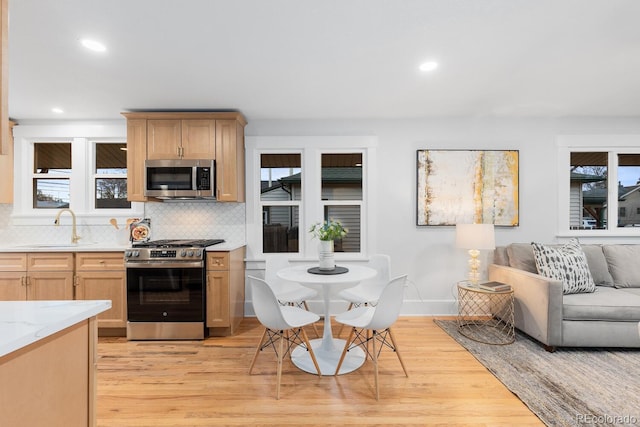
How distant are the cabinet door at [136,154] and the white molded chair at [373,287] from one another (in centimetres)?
249

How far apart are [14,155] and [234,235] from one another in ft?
9.12

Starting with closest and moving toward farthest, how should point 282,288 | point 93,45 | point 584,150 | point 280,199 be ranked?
point 93,45
point 282,288
point 584,150
point 280,199

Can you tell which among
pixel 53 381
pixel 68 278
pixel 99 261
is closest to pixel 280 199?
pixel 99 261

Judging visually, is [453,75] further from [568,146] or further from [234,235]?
[234,235]

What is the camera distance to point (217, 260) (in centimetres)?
316

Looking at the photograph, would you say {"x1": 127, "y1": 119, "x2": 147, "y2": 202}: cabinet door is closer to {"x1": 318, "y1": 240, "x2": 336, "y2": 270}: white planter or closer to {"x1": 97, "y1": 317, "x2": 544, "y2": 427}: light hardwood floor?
{"x1": 97, "y1": 317, "x2": 544, "y2": 427}: light hardwood floor

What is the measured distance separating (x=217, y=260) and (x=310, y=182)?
141cm

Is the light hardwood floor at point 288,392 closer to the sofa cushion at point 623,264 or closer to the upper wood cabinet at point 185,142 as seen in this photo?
the upper wood cabinet at point 185,142

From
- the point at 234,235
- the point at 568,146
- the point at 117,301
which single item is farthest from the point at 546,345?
the point at 117,301

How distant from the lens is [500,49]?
2.22 metres

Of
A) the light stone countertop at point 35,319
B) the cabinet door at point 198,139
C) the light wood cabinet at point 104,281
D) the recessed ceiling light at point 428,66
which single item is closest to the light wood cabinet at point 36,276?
the light wood cabinet at point 104,281

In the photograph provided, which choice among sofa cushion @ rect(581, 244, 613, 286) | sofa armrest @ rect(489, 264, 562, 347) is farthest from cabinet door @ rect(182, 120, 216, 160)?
sofa cushion @ rect(581, 244, 613, 286)

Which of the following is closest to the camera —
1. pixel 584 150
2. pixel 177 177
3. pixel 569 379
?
pixel 569 379

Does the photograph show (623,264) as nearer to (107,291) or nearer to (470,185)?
(470,185)
